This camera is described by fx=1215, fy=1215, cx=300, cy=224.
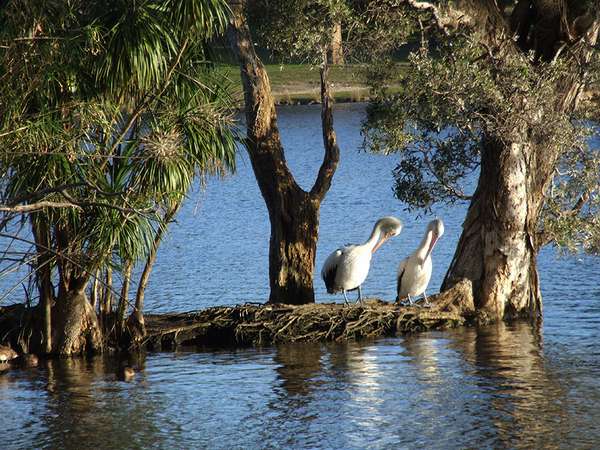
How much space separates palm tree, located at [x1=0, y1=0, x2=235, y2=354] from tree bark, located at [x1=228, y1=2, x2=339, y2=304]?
167 cm

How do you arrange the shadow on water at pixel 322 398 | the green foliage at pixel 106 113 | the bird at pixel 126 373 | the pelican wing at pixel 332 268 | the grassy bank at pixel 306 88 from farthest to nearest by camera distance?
the grassy bank at pixel 306 88, the pelican wing at pixel 332 268, the bird at pixel 126 373, the green foliage at pixel 106 113, the shadow on water at pixel 322 398

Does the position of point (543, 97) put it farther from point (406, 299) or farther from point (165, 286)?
point (165, 286)

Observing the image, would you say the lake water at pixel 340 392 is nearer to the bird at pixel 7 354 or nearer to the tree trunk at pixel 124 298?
the bird at pixel 7 354

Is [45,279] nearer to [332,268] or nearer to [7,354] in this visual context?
[7,354]

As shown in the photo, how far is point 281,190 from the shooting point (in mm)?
18406

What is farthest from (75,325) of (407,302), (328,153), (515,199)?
(515,199)

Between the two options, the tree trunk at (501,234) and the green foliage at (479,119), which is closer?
the green foliage at (479,119)

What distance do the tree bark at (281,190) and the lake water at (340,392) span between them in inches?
65.3

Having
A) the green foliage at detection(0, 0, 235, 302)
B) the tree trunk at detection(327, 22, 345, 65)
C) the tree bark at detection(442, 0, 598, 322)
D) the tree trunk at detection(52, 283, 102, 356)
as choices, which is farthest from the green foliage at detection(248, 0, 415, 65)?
the tree trunk at detection(52, 283, 102, 356)

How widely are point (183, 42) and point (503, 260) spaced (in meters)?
6.27

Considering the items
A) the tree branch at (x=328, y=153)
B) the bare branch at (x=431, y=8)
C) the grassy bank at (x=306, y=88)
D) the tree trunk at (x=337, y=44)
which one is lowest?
the tree branch at (x=328, y=153)

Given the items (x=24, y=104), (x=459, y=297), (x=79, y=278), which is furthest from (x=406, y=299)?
(x=24, y=104)

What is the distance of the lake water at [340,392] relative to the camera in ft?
42.5

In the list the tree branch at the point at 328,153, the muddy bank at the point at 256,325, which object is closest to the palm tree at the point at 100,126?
the muddy bank at the point at 256,325
